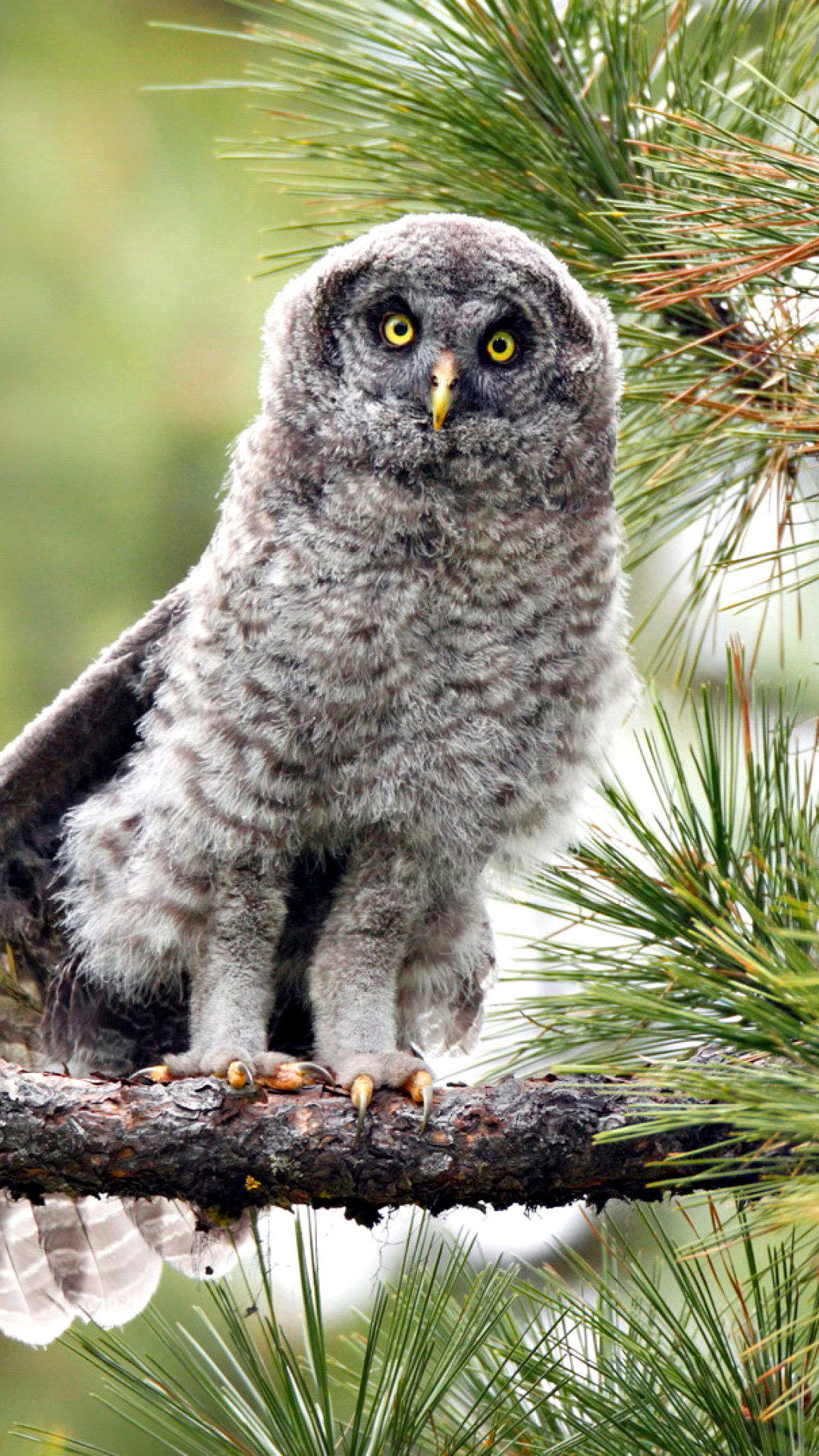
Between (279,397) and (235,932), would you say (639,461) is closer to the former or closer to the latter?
(279,397)

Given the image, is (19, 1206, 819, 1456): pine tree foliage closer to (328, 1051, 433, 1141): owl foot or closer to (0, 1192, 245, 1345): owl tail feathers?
(328, 1051, 433, 1141): owl foot

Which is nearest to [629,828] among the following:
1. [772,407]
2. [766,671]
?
[772,407]

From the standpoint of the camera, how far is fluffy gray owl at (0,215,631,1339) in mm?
2830

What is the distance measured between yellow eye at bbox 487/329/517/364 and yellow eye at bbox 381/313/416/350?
0.15 metres

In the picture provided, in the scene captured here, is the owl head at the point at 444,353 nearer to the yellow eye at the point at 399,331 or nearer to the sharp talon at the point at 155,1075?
the yellow eye at the point at 399,331

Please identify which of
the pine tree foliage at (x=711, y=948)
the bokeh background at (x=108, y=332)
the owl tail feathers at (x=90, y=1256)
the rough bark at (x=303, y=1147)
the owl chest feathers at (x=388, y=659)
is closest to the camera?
the pine tree foliage at (x=711, y=948)

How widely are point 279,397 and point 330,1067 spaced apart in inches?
49.6

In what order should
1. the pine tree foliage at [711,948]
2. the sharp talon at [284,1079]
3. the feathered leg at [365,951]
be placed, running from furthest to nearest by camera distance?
the feathered leg at [365,951] < the sharp talon at [284,1079] < the pine tree foliage at [711,948]

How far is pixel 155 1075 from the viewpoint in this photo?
8.73ft

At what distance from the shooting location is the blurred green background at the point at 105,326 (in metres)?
4.54

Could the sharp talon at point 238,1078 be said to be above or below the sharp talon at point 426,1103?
below

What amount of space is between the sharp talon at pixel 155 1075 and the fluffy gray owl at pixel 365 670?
0.20 ft

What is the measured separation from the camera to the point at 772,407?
2.59 metres

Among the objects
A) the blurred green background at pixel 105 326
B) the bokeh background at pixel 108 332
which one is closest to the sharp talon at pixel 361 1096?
the bokeh background at pixel 108 332
